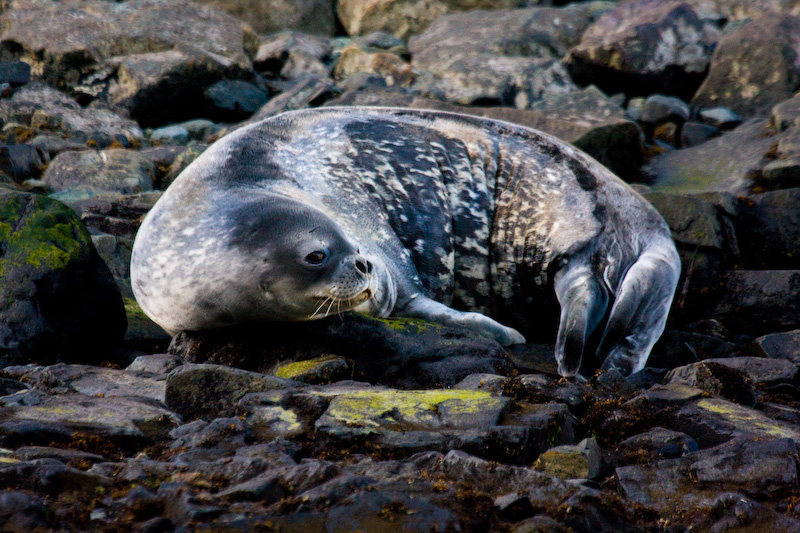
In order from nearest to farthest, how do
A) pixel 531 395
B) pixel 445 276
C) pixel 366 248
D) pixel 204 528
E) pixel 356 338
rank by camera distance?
pixel 204 528
pixel 531 395
pixel 356 338
pixel 366 248
pixel 445 276

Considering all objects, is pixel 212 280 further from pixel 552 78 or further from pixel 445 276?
pixel 552 78

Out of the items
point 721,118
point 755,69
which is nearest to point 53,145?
point 721,118

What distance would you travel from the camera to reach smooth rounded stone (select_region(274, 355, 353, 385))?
368 centimetres

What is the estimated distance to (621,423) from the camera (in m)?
3.07

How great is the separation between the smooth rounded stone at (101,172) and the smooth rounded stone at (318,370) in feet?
14.3

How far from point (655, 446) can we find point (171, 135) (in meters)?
8.23

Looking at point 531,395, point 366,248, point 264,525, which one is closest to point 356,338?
point 366,248

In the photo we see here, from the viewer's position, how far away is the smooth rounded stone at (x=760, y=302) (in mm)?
5453

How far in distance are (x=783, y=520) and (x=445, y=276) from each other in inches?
120

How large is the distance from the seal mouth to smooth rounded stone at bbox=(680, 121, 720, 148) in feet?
21.0

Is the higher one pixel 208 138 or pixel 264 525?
pixel 264 525

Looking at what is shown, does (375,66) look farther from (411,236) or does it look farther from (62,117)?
(411,236)

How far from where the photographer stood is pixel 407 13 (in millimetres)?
16859

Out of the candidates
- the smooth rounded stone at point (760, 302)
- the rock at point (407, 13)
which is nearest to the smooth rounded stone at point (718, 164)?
the smooth rounded stone at point (760, 302)
